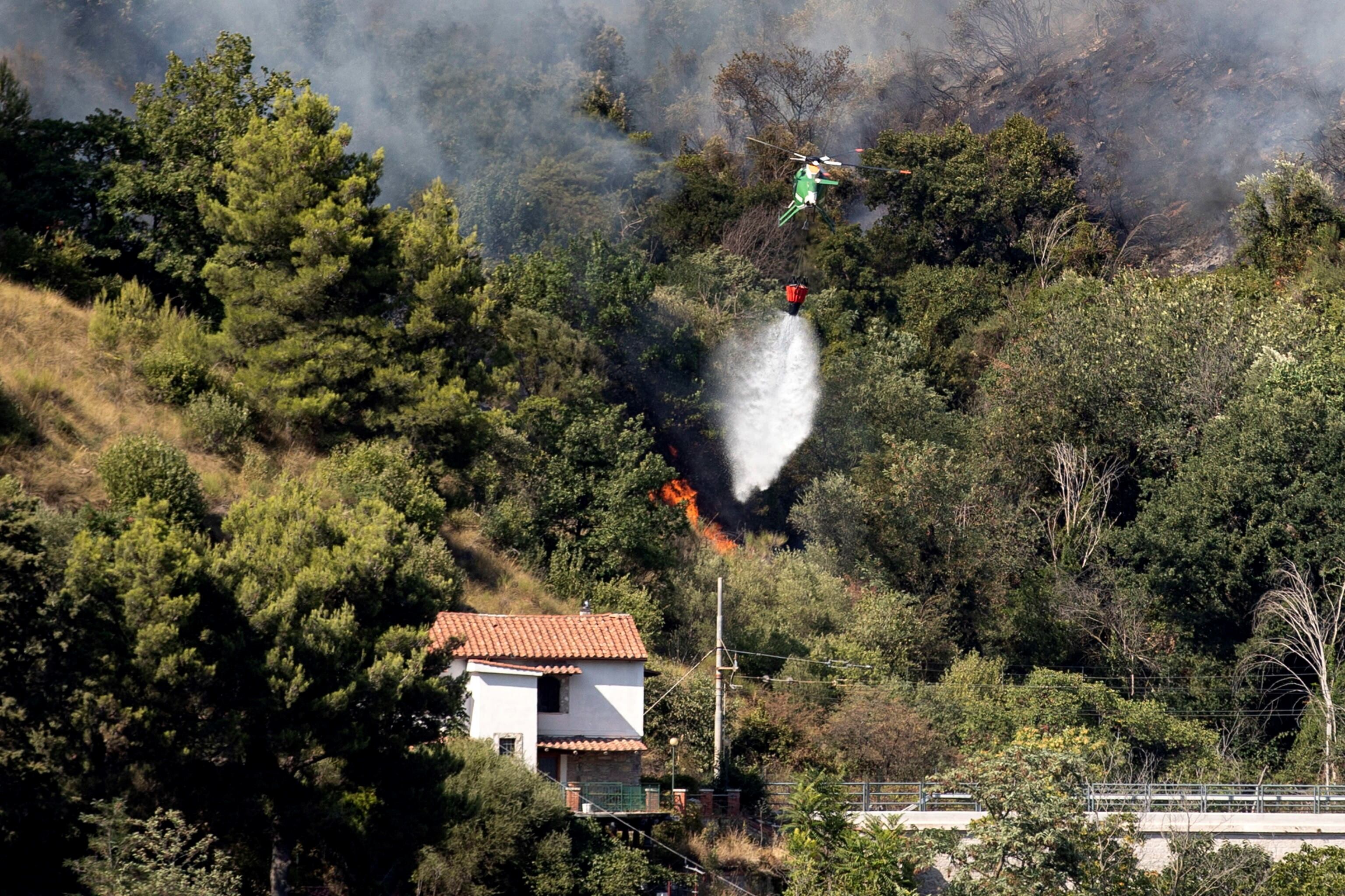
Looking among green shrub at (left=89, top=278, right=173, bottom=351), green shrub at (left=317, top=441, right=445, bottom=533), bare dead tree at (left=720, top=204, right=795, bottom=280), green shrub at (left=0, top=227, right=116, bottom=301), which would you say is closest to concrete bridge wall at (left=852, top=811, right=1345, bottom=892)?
green shrub at (left=317, top=441, right=445, bottom=533)

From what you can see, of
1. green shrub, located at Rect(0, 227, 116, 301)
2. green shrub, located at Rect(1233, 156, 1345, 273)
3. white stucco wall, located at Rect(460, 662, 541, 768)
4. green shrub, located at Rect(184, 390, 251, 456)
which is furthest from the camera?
green shrub, located at Rect(1233, 156, 1345, 273)

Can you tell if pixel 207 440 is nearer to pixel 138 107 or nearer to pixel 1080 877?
pixel 138 107

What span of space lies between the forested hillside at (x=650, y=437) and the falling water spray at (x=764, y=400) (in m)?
0.61

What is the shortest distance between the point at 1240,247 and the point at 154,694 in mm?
52266

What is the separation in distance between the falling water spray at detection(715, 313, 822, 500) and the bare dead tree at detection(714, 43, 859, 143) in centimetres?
1993

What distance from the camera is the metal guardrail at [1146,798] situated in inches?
1567

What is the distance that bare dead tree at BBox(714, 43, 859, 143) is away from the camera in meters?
81.6

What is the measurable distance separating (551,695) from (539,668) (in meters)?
1.05

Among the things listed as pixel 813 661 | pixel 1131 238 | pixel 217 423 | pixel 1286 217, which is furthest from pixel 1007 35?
pixel 217 423

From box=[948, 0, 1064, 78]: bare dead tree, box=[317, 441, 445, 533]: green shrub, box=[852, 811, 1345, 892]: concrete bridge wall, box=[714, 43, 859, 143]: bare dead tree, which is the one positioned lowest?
box=[852, 811, 1345, 892]: concrete bridge wall

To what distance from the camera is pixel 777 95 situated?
82375 mm

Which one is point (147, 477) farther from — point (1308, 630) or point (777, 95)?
point (777, 95)

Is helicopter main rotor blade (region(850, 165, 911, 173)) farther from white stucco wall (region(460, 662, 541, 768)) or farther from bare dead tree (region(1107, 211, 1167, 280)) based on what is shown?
white stucco wall (region(460, 662, 541, 768))

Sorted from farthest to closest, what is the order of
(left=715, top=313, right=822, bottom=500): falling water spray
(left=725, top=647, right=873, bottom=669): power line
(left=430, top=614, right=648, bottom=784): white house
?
(left=715, top=313, right=822, bottom=500): falling water spray < (left=725, top=647, right=873, bottom=669): power line < (left=430, top=614, right=648, bottom=784): white house
